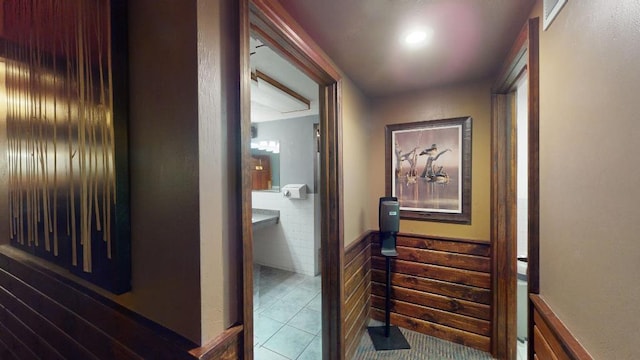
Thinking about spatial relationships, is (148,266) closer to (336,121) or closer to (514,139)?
(336,121)

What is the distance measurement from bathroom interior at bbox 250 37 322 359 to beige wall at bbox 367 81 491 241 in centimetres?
84

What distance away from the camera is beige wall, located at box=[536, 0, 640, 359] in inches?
24.0

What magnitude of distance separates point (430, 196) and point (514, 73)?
1110 mm

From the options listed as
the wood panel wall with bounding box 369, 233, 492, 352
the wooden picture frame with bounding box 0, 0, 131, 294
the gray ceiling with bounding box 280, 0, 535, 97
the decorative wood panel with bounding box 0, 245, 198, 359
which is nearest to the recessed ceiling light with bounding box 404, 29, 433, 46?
the gray ceiling with bounding box 280, 0, 535, 97

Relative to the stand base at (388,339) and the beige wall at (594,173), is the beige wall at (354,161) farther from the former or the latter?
the beige wall at (594,173)

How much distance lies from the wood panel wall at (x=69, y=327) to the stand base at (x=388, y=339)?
1649 millimetres

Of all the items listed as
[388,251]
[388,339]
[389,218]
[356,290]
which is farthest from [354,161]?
[388,339]

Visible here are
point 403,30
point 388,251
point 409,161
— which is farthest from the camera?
point 409,161

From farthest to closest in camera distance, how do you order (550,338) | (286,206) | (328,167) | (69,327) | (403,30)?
(286,206), (328,167), (403,30), (69,327), (550,338)

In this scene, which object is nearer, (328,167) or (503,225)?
(328,167)

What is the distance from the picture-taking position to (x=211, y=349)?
2.40 ft

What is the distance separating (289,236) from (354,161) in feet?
5.86

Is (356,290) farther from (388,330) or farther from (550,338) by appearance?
(550,338)

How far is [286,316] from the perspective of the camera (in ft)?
8.04
